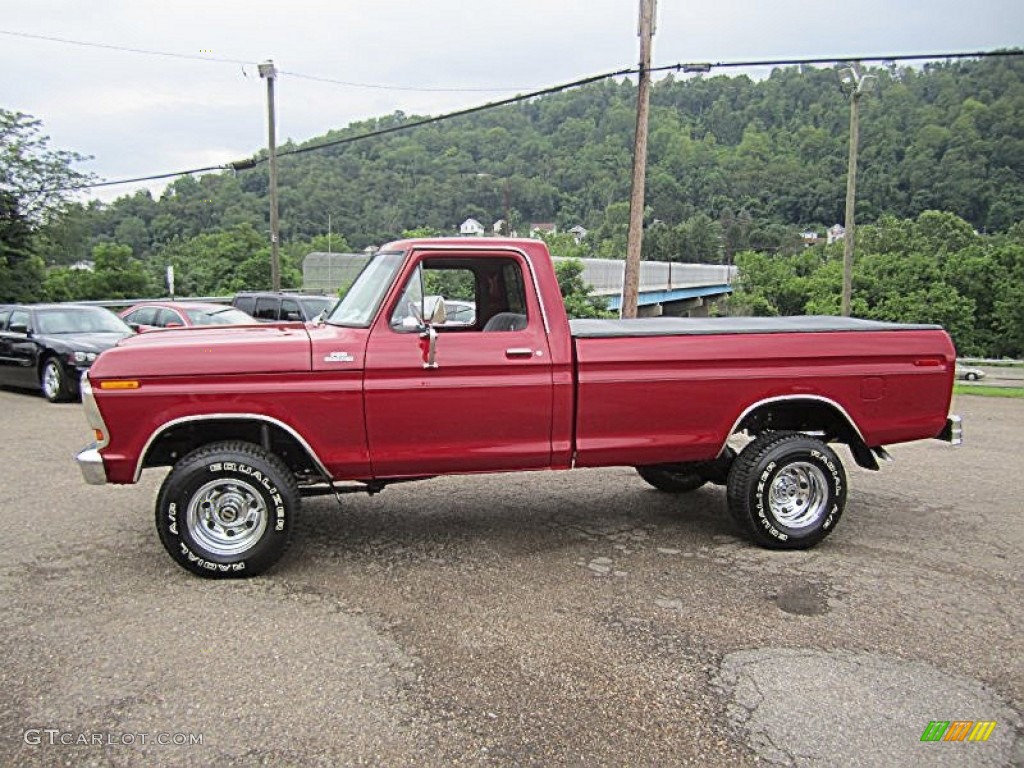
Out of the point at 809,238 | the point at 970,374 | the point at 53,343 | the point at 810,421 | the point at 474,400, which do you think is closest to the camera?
the point at 474,400

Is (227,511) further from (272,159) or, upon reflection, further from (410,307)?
(272,159)

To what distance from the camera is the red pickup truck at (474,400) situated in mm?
4824

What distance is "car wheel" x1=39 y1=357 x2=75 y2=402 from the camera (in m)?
12.6

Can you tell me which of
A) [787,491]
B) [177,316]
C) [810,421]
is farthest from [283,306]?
[787,491]

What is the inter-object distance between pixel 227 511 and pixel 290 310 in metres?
14.3

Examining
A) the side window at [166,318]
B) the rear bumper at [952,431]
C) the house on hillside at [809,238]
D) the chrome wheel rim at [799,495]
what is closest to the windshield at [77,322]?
the side window at [166,318]

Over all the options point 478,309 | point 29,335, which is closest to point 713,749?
point 478,309

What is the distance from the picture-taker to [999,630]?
420 centimetres

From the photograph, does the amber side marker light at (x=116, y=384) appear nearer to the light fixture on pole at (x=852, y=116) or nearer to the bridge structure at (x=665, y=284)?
the light fixture on pole at (x=852, y=116)

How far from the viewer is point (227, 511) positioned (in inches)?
Answer: 194

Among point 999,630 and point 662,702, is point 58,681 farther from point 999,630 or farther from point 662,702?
point 999,630

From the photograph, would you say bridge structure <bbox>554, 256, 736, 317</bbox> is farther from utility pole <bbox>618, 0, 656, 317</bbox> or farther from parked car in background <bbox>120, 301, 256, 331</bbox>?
parked car in background <bbox>120, 301, 256, 331</bbox>

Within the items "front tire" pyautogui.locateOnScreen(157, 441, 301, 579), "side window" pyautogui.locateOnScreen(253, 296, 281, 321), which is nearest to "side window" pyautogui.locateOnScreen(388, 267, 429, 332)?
"front tire" pyautogui.locateOnScreen(157, 441, 301, 579)

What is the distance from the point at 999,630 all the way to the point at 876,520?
6.77 feet
